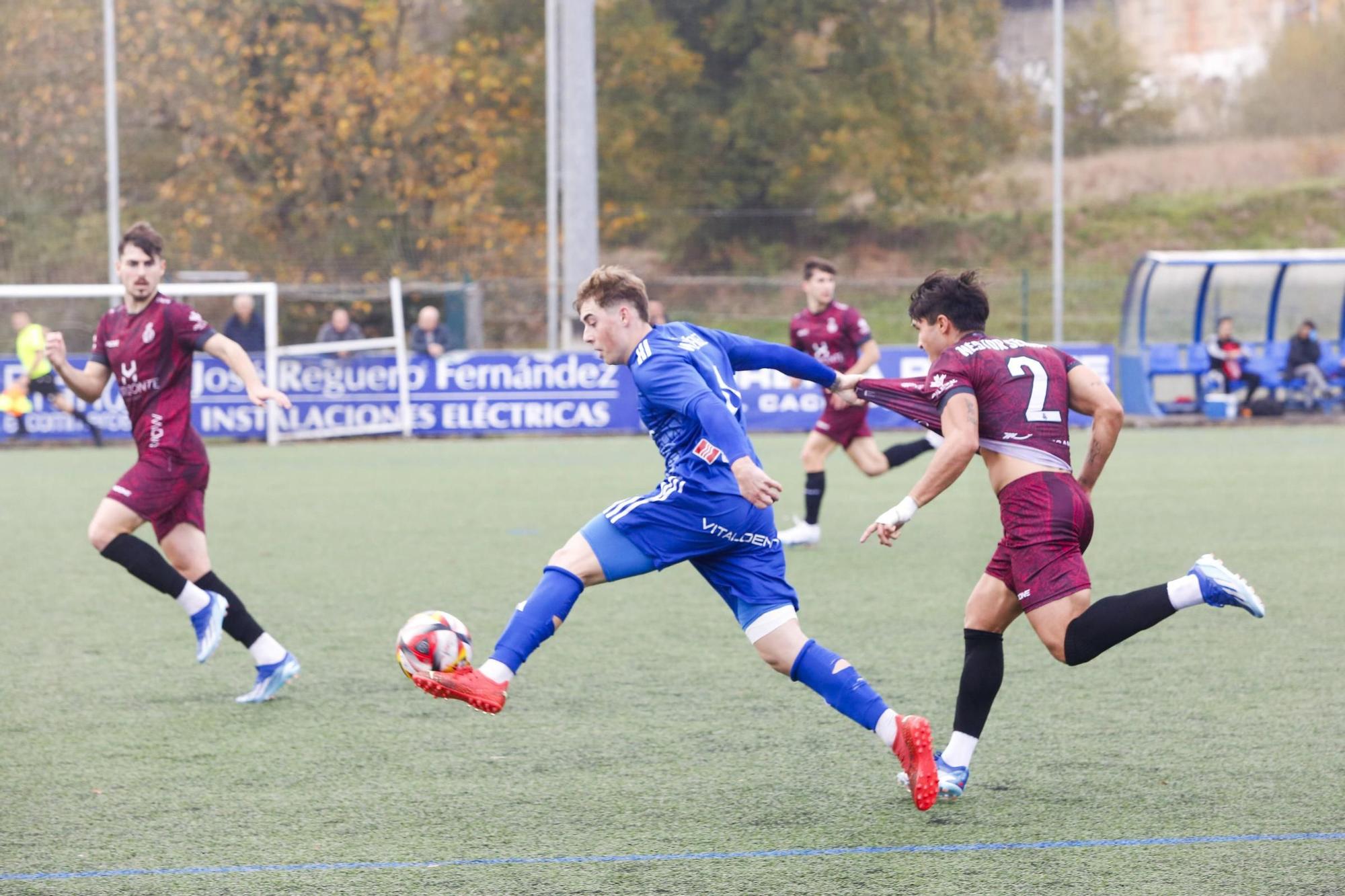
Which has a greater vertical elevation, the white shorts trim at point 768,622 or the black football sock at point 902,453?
the black football sock at point 902,453

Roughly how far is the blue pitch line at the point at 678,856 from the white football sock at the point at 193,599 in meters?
2.19

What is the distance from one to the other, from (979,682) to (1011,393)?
0.93 metres

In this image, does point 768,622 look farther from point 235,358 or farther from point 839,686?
point 235,358

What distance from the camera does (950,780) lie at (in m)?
4.86

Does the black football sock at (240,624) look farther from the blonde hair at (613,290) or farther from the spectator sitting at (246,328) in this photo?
the spectator sitting at (246,328)

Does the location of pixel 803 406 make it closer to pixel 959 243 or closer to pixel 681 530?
pixel 959 243

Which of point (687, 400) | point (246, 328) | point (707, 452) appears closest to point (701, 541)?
point (707, 452)

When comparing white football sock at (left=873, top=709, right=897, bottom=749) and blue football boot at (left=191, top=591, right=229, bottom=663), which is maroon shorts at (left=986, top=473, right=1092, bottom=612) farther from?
blue football boot at (left=191, top=591, right=229, bottom=663)

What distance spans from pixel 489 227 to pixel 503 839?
2521cm

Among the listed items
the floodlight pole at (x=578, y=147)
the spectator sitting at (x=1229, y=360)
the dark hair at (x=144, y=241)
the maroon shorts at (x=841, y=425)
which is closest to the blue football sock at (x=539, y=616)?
the dark hair at (x=144, y=241)

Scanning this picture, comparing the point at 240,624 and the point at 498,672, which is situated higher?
the point at 498,672

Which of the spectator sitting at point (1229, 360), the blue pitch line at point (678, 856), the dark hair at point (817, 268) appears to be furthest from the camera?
the spectator sitting at point (1229, 360)

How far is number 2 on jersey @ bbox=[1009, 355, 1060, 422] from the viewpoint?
187 inches

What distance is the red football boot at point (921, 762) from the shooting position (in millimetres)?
4570
